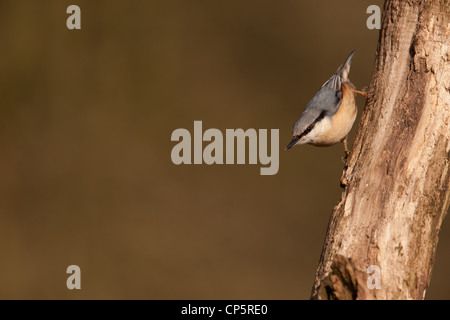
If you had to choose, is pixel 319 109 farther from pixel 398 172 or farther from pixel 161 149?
pixel 161 149

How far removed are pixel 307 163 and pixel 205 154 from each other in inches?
42.9

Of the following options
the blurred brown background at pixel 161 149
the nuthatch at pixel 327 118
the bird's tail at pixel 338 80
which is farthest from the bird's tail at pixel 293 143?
the blurred brown background at pixel 161 149

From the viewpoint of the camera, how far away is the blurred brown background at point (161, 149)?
4.72m

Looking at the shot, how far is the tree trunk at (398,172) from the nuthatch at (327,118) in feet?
1.18

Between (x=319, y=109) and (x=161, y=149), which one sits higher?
(x=319, y=109)

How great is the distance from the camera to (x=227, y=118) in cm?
498

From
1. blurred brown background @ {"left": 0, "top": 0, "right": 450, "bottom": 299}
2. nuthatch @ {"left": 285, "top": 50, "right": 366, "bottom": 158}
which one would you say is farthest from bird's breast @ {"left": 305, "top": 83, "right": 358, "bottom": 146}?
blurred brown background @ {"left": 0, "top": 0, "right": 450, "bottom": 299}

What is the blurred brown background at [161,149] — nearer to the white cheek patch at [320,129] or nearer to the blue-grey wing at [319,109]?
the blue-grey wing at [319,109]

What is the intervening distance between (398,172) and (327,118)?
679 mm

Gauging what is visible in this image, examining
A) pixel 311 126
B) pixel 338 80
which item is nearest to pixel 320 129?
pixel 311 126

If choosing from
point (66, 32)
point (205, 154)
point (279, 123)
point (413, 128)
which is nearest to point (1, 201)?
point (66, 32)

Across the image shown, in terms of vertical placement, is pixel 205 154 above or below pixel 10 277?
above

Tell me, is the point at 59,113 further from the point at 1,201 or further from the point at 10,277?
the point at 10,277

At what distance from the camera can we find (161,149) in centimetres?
492
